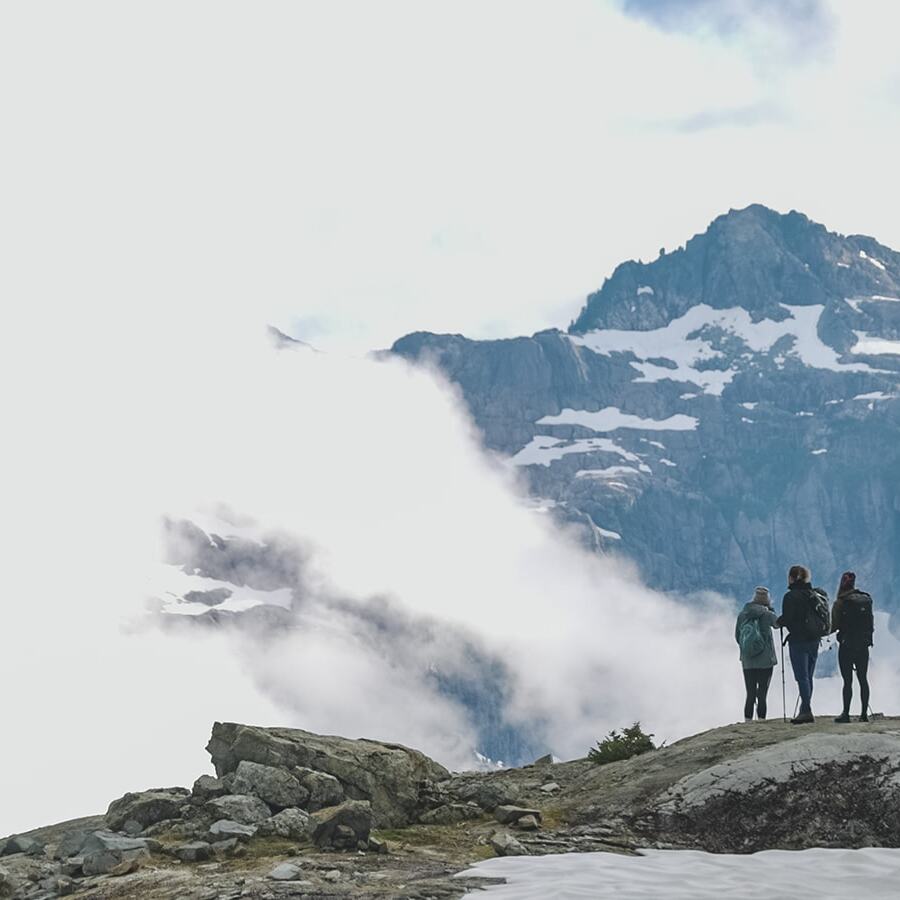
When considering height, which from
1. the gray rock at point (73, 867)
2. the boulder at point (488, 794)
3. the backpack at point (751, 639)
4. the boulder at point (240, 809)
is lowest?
the gray rock at point (73, 867)

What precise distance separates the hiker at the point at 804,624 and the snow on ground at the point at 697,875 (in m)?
7.74

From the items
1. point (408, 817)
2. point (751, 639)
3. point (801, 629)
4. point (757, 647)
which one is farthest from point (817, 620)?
point (408, 817)

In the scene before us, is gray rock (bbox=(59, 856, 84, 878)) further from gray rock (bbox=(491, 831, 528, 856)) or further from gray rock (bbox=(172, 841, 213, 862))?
gray rock (bbox=(491, 831, 528, 856))

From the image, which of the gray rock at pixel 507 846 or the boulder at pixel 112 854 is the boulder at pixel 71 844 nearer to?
the boulder at pixel 112 854

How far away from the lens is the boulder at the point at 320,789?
19.4m

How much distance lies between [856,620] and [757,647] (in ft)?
11.9

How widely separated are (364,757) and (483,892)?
619 centimetres

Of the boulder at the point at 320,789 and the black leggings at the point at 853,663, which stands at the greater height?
the black leggings at the point at 853,663

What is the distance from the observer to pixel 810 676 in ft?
80.1

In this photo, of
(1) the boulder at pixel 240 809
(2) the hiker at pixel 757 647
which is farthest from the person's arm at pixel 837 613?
A: (1) the boulder at pixel 240 809

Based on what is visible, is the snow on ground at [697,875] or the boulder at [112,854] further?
the boulder at [112,854]

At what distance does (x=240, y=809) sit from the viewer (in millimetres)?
18500

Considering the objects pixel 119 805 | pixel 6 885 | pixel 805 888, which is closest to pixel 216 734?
pixel 119 805

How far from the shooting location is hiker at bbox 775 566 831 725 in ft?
80.1
